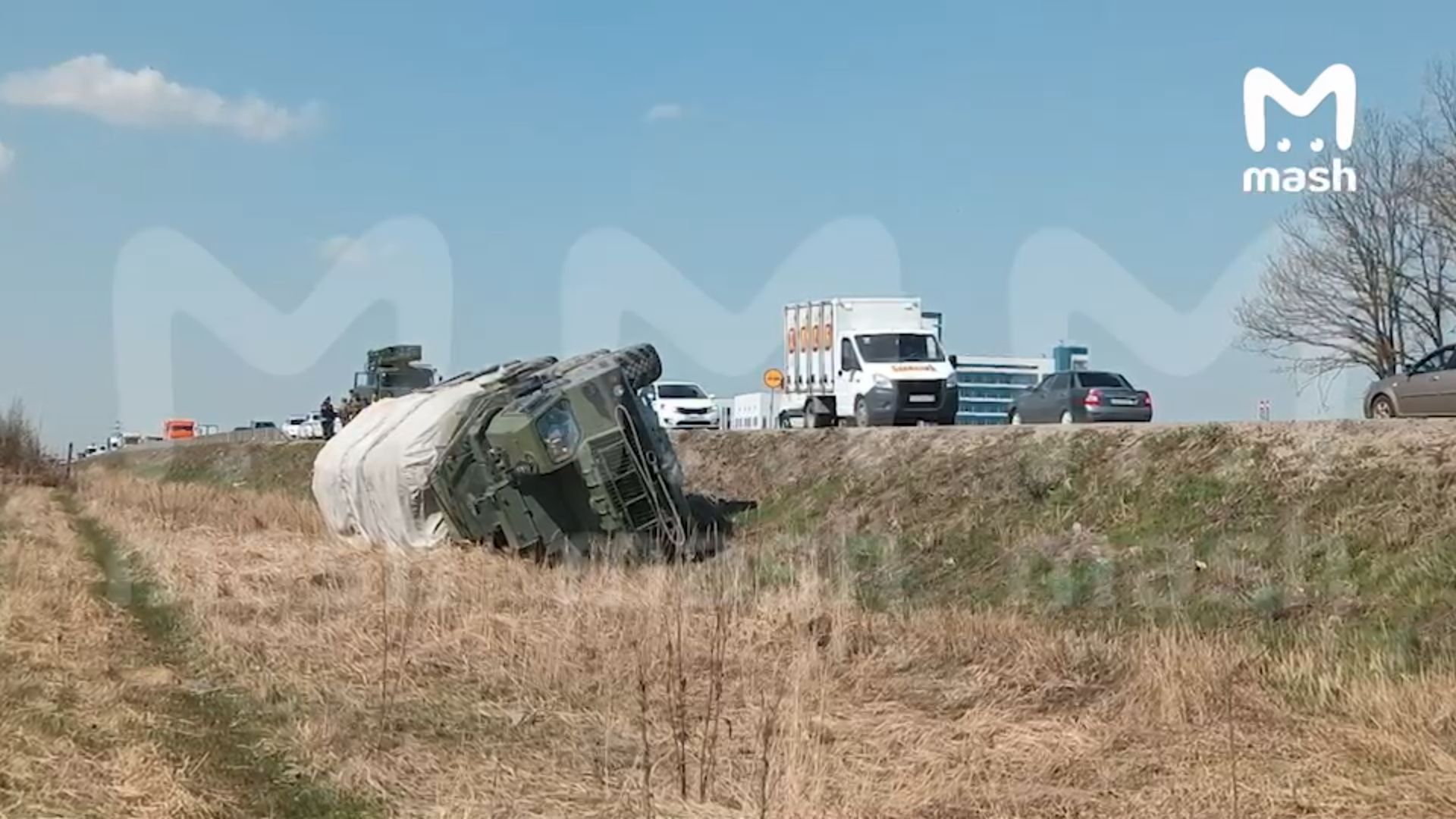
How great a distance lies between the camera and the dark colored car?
30.6 metres

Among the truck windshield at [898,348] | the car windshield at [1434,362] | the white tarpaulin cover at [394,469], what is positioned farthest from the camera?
the truck windshield at [898,348]

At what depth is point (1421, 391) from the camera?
21922mm

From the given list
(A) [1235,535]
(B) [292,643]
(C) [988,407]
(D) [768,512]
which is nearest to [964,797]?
(B) [292,643]

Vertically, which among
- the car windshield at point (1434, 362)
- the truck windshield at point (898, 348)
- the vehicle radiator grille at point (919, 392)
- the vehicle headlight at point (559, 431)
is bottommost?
the vehicle headlight at point (559, 431)

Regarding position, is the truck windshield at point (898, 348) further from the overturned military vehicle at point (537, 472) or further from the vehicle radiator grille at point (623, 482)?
the vehicle radiator grille at point (623, 482)

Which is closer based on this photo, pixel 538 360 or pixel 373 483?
pixel 373 483

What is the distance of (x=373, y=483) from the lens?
66.5 ft

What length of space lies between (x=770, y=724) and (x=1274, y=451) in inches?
465

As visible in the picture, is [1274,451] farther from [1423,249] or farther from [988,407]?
[988,407]

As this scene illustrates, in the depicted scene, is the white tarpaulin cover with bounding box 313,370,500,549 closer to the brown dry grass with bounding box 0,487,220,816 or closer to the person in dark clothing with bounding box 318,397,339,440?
the brown dry grass with bounding box 0,487,220,816

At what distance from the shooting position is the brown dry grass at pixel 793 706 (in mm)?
7602

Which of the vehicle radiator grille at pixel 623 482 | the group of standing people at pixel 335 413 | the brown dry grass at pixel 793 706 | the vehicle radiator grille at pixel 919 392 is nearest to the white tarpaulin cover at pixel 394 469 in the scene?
the vehicle radiator grille at pixel 623 482

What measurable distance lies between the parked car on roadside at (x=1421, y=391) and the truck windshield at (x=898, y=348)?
34.4 feet

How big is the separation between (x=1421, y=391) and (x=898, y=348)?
489 inches
